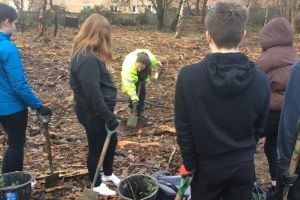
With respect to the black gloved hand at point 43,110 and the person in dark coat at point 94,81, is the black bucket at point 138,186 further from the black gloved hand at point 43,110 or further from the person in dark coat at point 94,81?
the black gloved hand at point 43,110

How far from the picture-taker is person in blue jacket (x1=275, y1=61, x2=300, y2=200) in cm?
300

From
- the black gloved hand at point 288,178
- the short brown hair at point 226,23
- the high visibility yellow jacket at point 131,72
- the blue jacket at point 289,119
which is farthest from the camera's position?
the high visibility yellow jacket at point 131,72

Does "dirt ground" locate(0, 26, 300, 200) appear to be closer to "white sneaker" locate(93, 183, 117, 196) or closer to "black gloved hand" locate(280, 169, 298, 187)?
"white sneaker" locate(93, 183, 117, 196)

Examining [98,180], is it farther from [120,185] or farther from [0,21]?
[0,21]

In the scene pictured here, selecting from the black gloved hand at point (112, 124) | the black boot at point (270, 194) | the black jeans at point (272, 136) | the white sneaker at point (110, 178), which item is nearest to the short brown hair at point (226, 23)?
the black gloved hand at point (112, 124)

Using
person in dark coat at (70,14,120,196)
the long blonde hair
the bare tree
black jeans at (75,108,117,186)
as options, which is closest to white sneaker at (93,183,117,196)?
black jeans at (75,108,117,186)

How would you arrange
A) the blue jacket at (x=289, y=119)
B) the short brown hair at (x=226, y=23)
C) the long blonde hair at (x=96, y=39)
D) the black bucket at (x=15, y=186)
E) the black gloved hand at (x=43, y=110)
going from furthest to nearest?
the black gloved hand at (x=43, y=110)
the long blonde hair at (x=96, y=39)
the black bucket at (x=15, y=186)
the blue jacket at (x=289, y=119)
the short brown hair at (x=226, y=23)

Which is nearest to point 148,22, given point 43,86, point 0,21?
point 43,86

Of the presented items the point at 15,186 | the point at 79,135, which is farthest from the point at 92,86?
the point at 79,135

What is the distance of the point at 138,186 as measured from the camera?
398cm

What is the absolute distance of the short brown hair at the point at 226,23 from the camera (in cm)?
245

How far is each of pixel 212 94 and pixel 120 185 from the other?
5.58ft

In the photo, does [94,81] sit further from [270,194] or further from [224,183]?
[270,194]

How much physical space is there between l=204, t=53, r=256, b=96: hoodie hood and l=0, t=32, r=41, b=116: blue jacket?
2174 millimetres
